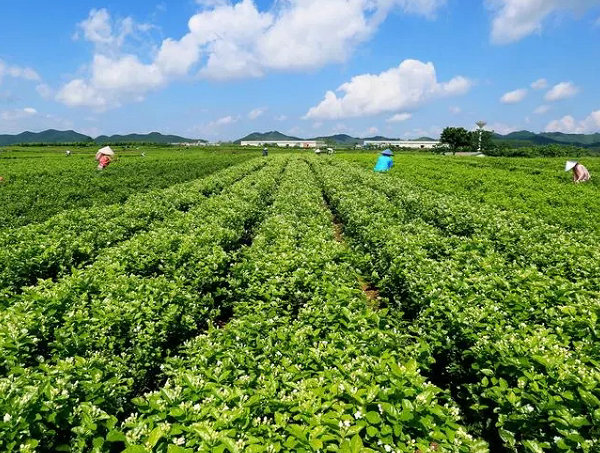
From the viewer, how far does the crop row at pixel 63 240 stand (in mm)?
8695

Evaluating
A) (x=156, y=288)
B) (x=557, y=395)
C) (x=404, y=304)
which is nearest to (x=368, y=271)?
(x=404, y=304)

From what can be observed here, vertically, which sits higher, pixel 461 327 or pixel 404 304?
pixel 461 327

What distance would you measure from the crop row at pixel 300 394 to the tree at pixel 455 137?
401 feet

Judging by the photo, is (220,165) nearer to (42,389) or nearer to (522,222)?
(522,222)

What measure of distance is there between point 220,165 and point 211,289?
42.2 m

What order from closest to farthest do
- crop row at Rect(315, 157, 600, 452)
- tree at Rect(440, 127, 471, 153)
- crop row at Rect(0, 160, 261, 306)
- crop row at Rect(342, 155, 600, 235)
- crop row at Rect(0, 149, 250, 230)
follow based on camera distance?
crop row at Rect(315, 157, 600, 452), crop row at Rect(0, 160, 261, 306), crop row at Rect(342, 155, 600, 235), crop row at Rect(0, 149, 250, 230), tree at Rect(440, 127, 471, 153)

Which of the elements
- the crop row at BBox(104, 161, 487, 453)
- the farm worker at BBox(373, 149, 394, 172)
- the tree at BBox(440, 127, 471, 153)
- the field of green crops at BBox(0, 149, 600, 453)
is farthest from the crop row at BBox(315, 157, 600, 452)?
the tree at BBox(440, 127, 471, 153)

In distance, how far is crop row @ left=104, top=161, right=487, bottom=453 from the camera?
10.1 feet

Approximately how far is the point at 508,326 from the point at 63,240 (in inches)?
415

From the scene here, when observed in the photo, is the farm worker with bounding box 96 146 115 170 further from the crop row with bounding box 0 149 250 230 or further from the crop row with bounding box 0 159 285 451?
the crop row with bounding box 0 159 285 451

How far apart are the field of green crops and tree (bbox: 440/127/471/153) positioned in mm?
116231

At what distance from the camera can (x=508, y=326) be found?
4992 mm

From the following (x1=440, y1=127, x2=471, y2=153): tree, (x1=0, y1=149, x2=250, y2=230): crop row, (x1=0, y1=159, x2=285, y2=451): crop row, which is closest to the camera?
(x1=0, y1=159, x2=285, y2=451): crop row

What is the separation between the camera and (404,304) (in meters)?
7.65
